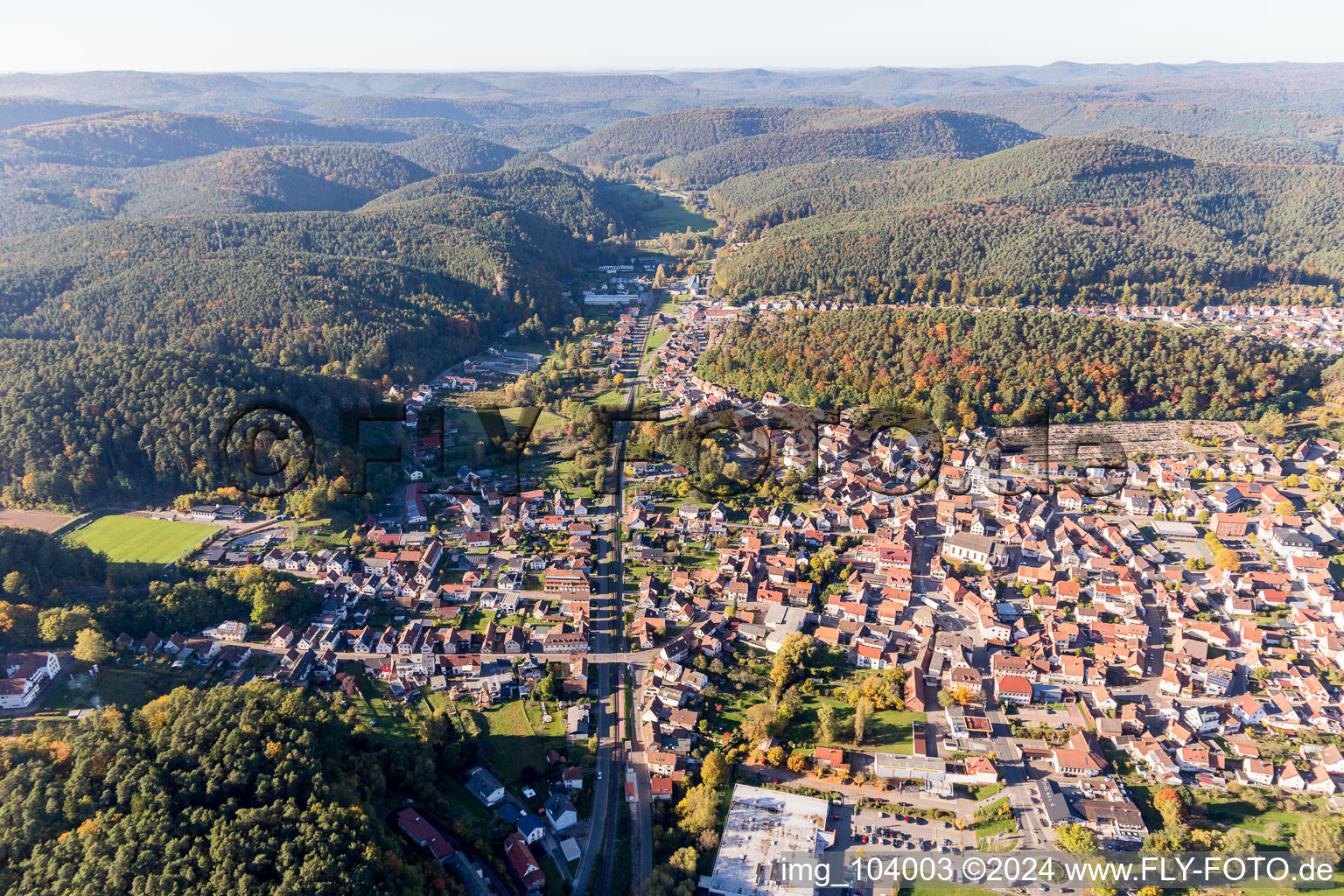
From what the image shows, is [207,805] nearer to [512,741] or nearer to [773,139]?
[512,741]

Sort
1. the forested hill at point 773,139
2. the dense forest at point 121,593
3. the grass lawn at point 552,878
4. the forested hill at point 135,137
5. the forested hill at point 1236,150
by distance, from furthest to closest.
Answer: the forested hill at point 773,139 < the forested hill at point 1236,150 < the forested hill at point 135,137 < the dense forest at point 121,593 < the grass lawn at point 552,878

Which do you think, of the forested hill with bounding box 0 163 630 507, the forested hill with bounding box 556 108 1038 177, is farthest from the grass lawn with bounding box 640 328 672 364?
the forested hill with bounding box 556 108 1038 177

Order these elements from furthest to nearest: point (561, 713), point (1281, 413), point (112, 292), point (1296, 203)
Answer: point (1296, 203)
point (112, 292)
point (1281, 413)
point (561, 713)

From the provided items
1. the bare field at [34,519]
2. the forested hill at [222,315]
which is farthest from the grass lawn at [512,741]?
the bare field at [34,519]

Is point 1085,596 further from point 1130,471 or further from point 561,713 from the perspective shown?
point 561,713

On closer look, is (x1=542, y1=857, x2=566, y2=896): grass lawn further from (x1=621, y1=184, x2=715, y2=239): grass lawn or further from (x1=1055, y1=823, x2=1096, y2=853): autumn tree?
(x1=621, y1=184, x2=715, y2=239): grass lawn

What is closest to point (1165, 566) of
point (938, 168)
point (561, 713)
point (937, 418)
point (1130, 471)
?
point (1130, 471)

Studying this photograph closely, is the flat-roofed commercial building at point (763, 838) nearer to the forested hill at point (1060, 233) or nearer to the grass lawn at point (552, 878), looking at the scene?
the grass lawn at point (552, 878)
